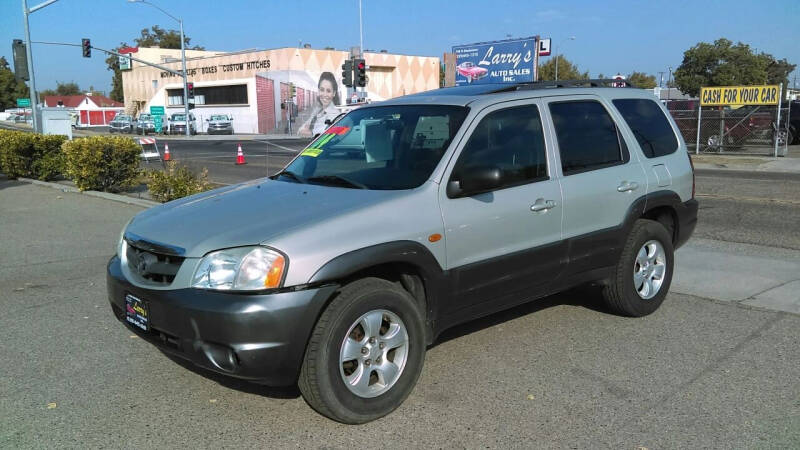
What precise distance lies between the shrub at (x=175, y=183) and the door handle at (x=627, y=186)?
6990 millimetres

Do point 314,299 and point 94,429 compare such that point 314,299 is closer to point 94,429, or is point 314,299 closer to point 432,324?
point 432,324

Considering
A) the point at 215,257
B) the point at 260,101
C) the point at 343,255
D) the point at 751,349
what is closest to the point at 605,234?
the point at 751,349

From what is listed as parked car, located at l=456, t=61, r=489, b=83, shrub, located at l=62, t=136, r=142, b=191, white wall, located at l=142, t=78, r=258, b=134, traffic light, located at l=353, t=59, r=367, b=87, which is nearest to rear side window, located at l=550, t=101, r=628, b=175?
shrub, located at l=62, t=136, r=142, b=191

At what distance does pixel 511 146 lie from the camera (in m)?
4.36

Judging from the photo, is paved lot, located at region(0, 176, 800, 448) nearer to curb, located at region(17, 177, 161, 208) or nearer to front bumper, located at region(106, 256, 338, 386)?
front bumper, located at region(106, 256, 338, 386)

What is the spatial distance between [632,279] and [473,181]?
1.95m

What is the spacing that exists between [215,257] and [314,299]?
0.56 m

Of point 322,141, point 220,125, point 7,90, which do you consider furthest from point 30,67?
point 7,90

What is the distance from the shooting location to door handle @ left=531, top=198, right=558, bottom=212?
4.33 meters

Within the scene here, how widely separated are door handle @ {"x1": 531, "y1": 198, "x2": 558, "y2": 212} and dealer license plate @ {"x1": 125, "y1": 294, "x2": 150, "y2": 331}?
2452 mm

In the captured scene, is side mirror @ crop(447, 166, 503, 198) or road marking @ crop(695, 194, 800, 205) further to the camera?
road marking @ crop(695, 194, 800, 205)

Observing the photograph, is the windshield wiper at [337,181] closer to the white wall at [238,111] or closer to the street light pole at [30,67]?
the street light pole at [30,67]

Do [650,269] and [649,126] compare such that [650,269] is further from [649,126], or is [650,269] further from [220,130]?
[220,130]

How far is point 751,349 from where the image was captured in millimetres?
4617
